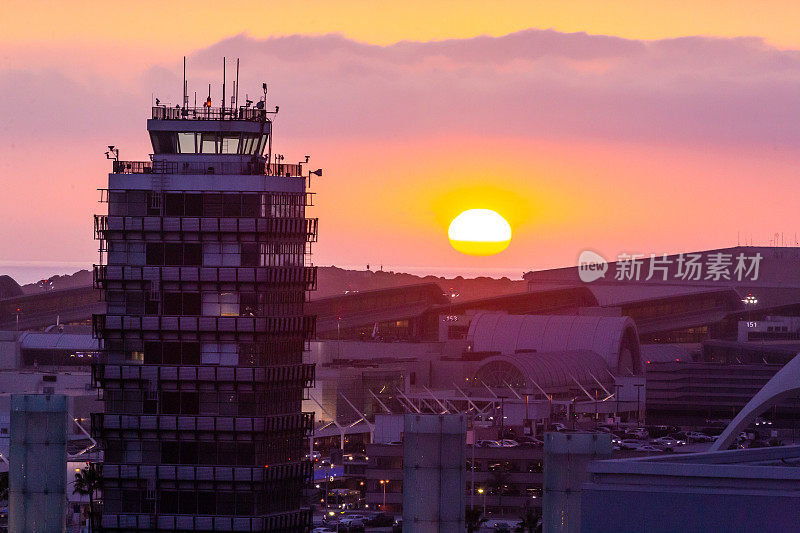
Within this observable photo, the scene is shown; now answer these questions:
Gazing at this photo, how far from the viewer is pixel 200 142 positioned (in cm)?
10350

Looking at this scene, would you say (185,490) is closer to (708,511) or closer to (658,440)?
(708,511)

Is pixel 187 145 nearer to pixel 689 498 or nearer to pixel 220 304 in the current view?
pixel 220 304

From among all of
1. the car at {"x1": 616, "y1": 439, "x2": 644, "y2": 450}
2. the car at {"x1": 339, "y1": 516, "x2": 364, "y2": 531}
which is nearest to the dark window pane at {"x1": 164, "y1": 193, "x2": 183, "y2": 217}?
the car at {"x1": 339, "y1": 516, "x2": 364, "y2": 531}

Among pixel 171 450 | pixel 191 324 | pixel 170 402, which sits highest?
pixel 191 324

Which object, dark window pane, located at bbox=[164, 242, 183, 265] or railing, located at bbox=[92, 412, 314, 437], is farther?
dark window pane, located at bbox=[164, 242, 183, 265]

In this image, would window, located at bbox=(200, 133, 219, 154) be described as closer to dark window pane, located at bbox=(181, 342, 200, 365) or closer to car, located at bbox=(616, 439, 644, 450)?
dark window pane, located at bbox=(181, 342, 200, 365)

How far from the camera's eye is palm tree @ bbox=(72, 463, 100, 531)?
349 ft

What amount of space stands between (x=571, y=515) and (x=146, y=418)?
24084 mm

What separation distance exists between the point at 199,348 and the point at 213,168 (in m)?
9.92

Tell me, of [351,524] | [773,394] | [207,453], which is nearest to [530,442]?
A: [351,524]

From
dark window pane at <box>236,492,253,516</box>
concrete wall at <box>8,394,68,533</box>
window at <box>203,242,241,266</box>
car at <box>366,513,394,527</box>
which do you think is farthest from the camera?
car at <box>366,513,394,527</box>

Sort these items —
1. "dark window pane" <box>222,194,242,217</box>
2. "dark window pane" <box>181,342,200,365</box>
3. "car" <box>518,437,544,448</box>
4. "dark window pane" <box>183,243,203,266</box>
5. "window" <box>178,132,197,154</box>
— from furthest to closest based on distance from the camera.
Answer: "car" <box>518,437,544,448</box>, "window" <box>178,132,197,154</box>, "dark window pane" <box>222,194,242,217</box>, "dark window pane" <box>183,243,203,266</box>, "dark window pane" <box>181,342,200,365</box>

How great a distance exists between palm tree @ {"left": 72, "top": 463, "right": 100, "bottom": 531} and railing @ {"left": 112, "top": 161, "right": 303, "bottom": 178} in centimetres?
1644

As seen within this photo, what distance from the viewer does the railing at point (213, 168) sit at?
336ft
